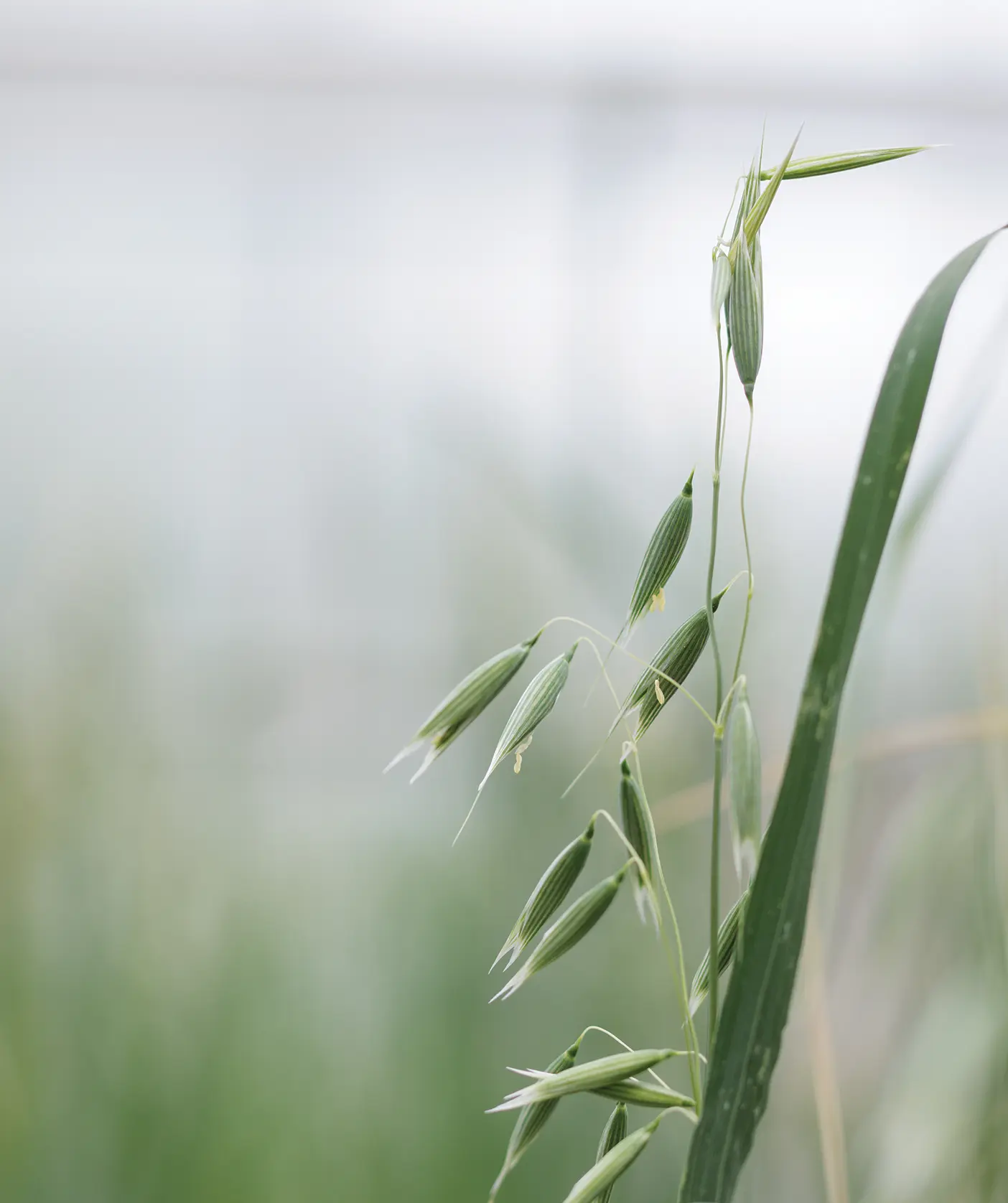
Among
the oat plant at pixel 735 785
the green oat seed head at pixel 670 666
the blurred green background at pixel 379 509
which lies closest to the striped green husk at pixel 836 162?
the oat plant at pixel 735 785

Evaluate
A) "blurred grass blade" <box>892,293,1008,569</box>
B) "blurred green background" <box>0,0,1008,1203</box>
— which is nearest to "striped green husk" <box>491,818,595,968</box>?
"blurred grass blade" <box>892,293,1008,569</box>

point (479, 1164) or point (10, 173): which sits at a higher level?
point (10, 173)

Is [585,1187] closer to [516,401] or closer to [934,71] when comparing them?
[516,401]

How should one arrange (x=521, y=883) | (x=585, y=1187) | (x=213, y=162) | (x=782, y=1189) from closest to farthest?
(x=585, y=1187)
(x=782, y=1189)
(x=521, y=883)
(x=213, y=162)

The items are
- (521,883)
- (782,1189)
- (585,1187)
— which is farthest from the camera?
(521,883)

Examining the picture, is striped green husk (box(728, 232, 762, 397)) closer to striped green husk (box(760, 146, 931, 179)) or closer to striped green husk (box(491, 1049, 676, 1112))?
striped green husk (box(760, 146, 931, 179))

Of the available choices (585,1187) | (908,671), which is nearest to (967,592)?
(908,671)
